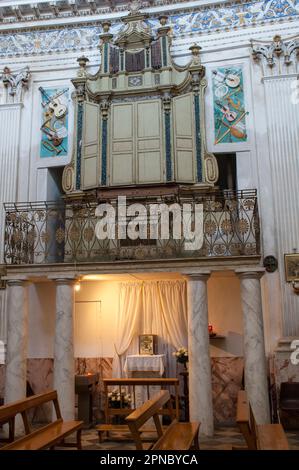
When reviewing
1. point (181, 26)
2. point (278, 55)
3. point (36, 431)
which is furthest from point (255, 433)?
point (181, 26)

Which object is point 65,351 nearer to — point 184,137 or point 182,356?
point 182,356

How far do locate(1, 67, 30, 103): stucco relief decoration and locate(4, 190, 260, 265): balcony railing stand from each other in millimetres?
3152

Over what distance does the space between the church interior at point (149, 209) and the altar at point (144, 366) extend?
3 cm

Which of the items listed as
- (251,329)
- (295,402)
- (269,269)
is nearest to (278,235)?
(269,269)

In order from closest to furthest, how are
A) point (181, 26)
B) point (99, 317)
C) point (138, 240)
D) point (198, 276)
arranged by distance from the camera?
point (198, 276), point (138, 240), point (99, 317), point (181, 26)

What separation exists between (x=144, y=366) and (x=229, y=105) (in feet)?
18.8

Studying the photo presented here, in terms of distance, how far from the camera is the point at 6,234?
9.56m

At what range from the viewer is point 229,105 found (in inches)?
425

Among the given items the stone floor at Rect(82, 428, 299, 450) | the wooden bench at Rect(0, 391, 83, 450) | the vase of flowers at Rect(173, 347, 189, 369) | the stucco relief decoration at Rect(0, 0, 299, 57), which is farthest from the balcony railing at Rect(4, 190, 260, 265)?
the stucco relief decoration at Rect(0, 0, 299, 57)

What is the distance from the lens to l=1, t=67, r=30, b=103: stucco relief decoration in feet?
38.0

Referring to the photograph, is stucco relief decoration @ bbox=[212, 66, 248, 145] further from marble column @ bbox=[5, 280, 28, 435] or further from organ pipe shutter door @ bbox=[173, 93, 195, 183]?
marble column @ bbox=[5, 280, 28, 435]

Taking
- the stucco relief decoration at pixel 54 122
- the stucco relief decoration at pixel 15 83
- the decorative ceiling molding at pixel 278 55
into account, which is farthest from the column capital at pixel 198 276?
the stucco relief decoration at pixel 15 83

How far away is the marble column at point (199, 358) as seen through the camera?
820cm

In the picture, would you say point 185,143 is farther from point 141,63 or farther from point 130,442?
point 130,442
